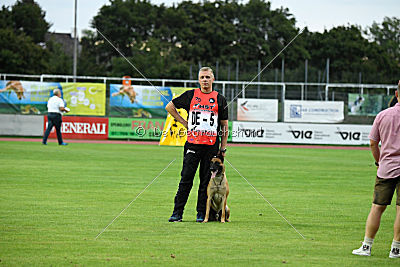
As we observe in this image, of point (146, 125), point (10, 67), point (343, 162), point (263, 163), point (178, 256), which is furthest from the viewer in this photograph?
point (10, 67)

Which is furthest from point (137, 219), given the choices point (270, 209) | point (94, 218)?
point (270, 209)

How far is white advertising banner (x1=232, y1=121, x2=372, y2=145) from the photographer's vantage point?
34812 millimetres

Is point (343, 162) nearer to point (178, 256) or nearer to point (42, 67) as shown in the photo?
point (178, 256)

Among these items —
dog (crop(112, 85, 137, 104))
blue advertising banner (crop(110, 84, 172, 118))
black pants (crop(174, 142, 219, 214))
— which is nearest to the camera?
black pants (crop(174, 142, 219, 214))

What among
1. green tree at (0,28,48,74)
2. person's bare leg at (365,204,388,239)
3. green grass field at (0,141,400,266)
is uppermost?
green tree at (0,28,48,74)

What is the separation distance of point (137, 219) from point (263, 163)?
40.7 ft

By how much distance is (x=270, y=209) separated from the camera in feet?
37.1

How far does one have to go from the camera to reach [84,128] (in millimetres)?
34625

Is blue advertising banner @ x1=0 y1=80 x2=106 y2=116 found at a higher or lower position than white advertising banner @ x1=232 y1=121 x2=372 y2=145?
higher

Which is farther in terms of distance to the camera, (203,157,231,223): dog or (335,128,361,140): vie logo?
(335,128,361,140): vie logo

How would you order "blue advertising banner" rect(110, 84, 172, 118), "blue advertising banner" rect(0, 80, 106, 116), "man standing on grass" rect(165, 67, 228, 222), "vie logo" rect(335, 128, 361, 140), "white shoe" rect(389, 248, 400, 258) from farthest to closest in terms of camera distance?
"blue advertising banner" rect(110, 84, 172, 118) < "blue advertising banner" rect(0, 80, 106, 116) < "vie logo" rect(335, 128, 361, 140) < "man standing on grass" rect(165, 67, 228, 222) < "white shoe" rect(389, 248, 400, 258)

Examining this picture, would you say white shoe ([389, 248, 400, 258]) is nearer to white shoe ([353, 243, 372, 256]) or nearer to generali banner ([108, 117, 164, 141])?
white shoe ([353, 243, 372, 256])

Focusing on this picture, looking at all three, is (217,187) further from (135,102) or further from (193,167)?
(135,102)

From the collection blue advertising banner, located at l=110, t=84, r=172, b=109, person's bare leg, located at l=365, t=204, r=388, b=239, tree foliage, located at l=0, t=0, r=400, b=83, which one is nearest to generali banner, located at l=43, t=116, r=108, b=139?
blue advertising banner, located at l=110, t=84, r=172, b=109
